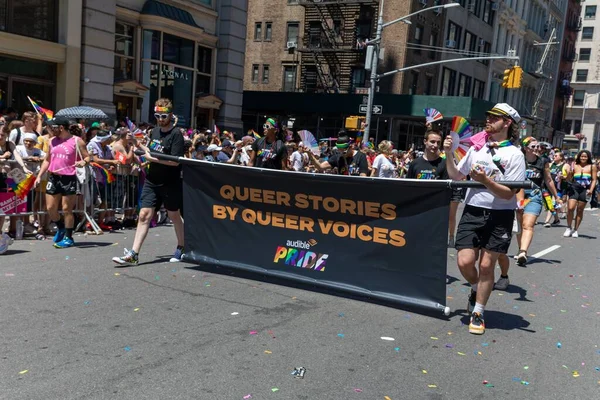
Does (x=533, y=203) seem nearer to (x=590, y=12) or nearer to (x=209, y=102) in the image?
(x=209, y=102)

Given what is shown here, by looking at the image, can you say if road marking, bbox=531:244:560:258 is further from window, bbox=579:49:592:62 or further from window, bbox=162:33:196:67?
window, bbox=579:49:592:62

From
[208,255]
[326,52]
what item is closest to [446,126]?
[326,52]

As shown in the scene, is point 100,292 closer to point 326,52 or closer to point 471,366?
point 471,366

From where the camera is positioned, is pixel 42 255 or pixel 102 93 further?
pixel 102 93

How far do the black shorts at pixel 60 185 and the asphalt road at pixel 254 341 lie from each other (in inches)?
52.7

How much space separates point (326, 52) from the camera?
1499 inches

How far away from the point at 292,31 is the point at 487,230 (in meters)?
37.0

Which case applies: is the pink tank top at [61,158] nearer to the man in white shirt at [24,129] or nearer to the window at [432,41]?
the man in white shirt at [24,129]

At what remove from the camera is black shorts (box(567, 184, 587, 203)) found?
42.9ft

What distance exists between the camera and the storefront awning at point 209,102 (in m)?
22.5

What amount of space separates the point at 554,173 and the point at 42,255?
15378 millimetres

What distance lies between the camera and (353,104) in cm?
3553

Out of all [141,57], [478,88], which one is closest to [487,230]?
[141,57]

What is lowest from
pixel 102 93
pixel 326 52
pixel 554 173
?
pixel 554 173
